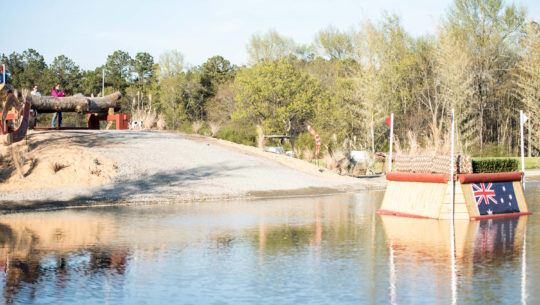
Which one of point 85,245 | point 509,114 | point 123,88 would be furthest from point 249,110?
point 85,245

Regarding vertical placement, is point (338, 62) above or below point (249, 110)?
above

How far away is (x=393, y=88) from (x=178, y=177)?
38011 millimetres

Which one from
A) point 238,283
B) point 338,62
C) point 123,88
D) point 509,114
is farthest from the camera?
point 123,88

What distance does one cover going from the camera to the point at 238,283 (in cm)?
918

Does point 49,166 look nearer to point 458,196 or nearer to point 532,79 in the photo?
point 458,196

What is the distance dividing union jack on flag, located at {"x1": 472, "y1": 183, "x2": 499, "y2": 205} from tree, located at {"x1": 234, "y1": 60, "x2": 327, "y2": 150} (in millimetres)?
47512

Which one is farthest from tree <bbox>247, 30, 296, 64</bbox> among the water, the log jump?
the water

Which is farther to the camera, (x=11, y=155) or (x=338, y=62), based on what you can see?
(x=338, y=62)

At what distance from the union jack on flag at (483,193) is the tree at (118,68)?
264ft

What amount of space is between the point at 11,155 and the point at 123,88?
227ft

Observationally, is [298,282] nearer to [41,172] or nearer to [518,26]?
[41,172]

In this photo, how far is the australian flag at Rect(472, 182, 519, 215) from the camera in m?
16.5

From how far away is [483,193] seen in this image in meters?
16.6

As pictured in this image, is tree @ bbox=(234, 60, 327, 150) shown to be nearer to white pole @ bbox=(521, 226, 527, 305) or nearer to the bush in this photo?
the bush
